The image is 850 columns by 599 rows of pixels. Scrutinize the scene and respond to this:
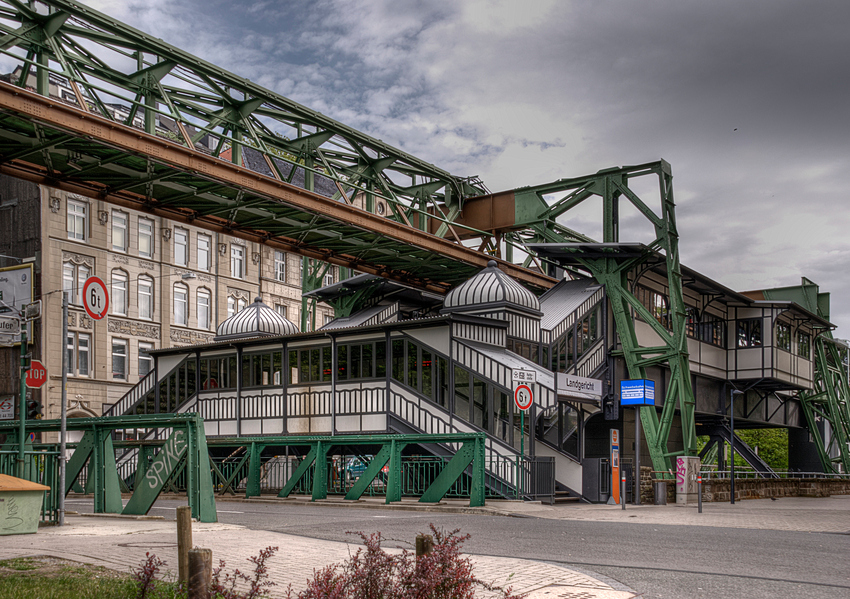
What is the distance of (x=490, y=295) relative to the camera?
27.6 m

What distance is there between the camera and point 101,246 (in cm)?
4947

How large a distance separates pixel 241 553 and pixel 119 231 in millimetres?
44041

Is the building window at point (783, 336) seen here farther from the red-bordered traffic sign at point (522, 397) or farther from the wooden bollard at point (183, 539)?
the wooden bollard at point (183, 539)

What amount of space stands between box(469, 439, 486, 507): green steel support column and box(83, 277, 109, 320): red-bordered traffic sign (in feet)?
26.7

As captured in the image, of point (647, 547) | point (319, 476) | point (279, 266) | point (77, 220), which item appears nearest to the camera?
point (647, 547)

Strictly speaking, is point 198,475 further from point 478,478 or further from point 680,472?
point 680,472

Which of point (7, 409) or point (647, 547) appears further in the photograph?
point (7, 409)

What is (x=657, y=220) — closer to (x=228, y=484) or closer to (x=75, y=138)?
(x=228, y=484)

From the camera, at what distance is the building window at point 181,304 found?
54625 mm

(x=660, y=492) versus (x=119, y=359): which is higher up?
(x=119, y=359)

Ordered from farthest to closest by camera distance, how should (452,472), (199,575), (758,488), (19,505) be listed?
(758,488) → (452,472) → (19,505) → (199,575)

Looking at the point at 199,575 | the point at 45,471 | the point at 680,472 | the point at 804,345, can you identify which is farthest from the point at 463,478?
the point at 804,345

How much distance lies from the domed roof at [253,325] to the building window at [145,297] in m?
18.2

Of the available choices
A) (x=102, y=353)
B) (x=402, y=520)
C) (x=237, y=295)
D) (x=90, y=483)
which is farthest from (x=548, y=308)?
(x=237, y=295)
